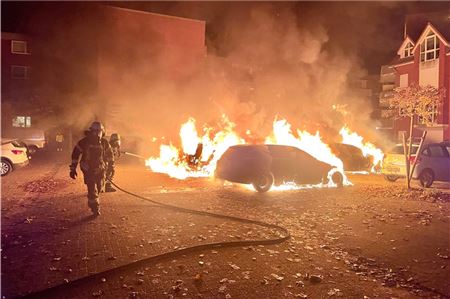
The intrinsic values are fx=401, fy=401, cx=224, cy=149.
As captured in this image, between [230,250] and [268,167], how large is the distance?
586 cm

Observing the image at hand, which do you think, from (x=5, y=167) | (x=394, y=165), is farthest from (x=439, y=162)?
(x=5, y=167)

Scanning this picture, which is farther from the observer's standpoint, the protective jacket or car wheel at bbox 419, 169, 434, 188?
car wheel at bbox 419, 169, 434, 188

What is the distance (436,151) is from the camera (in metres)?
13.6

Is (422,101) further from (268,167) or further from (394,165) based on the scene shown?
(268,167)

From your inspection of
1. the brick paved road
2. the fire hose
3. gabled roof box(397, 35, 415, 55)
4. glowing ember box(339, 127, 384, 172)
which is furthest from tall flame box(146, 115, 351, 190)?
gabled roof box(397, 35, 415, 55)

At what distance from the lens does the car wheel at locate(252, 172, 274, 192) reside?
11469mm

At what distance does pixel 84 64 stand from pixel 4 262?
25717 millimetres

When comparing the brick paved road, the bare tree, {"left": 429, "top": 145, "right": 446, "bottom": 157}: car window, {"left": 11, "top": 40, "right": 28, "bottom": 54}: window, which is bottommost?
the brick paved road

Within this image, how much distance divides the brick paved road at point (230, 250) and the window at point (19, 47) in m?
30.1

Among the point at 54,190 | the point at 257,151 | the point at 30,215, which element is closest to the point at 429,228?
the point at 257,151

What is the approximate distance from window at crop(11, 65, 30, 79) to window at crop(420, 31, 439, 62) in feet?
108

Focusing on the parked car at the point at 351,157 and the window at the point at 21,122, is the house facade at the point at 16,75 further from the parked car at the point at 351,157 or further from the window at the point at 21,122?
the parked car at the point at 351,157

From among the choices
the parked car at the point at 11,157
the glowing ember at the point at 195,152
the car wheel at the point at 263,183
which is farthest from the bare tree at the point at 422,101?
the parked car at the point at 11,157

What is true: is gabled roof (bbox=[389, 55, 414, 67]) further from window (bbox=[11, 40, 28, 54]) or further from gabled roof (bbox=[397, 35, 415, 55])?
window (bbox=[11, 40, 28, 54])
